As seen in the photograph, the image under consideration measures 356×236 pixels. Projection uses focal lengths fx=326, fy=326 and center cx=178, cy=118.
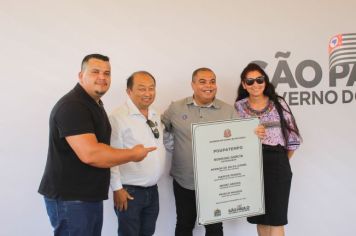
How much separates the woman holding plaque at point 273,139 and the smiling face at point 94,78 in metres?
1.12

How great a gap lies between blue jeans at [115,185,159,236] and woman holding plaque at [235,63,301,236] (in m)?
0.84

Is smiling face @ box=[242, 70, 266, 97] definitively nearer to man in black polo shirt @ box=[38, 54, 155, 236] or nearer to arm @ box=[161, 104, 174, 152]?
arm @ box=[161, 104, 174, 152]

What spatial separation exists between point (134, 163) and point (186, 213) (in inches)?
26.2

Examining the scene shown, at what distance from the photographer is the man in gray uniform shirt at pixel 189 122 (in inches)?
92.2

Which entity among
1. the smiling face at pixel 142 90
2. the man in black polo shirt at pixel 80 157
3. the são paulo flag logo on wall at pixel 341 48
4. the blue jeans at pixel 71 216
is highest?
the são paulo flag logo on wall at pixel 341 48

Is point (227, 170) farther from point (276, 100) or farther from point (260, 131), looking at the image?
point (276, 100)

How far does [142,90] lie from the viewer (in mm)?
2117

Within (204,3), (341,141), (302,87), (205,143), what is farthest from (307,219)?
(204,3)

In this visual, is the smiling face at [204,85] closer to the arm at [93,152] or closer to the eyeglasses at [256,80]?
the eyeglasses at [256,80]

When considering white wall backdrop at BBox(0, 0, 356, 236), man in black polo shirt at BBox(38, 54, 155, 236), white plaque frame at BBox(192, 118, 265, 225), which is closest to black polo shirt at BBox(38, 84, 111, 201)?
man in black polo shirt at BBox(38, 54, 155, 236)

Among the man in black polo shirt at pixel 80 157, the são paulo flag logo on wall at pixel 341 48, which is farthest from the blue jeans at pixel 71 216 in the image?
the são paulo flag logo on wall at pixel 341 48

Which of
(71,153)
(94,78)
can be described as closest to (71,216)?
(71,153)

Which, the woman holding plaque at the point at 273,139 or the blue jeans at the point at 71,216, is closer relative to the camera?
the blue jeans at the point at 71,216

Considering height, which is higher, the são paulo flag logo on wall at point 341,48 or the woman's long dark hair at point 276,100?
the são paulo flag logo on wall at point 341,48
